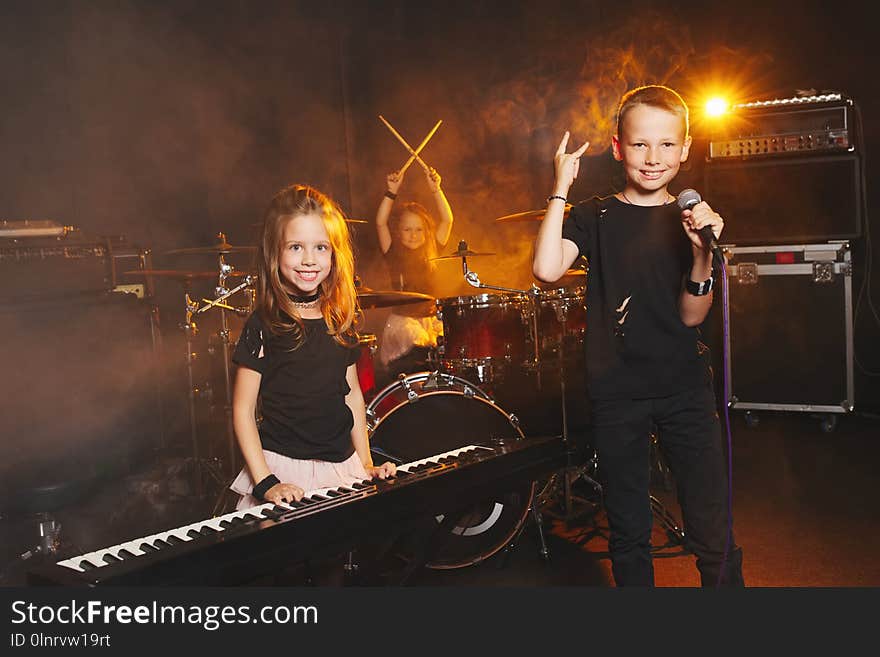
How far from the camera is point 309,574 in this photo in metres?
1.99

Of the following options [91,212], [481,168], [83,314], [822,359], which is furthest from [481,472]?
[481,168]

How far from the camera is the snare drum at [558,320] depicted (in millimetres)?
3525

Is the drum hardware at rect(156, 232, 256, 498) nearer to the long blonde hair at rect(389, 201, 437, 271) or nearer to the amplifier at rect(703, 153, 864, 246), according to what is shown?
the long blonde hair at rect(389, 201, 437, 271)

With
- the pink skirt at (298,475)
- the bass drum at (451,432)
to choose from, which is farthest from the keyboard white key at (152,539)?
the bass drum at (451,432)

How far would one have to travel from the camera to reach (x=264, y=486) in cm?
189

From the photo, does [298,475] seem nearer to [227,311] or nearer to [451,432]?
[451,432]

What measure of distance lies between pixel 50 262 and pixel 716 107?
3.72 m

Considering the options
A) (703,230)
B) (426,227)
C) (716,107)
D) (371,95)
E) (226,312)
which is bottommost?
(226,312)

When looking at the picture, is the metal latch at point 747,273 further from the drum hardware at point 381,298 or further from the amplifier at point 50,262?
the amplifier at point 50,262

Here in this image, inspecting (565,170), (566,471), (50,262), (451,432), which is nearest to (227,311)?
(50,262)

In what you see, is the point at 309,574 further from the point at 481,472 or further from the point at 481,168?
the point at 481,168

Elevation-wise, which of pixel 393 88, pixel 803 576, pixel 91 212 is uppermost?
pixel 393 88

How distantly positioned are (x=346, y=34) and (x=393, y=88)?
0.48 metres

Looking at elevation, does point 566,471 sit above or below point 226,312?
below
